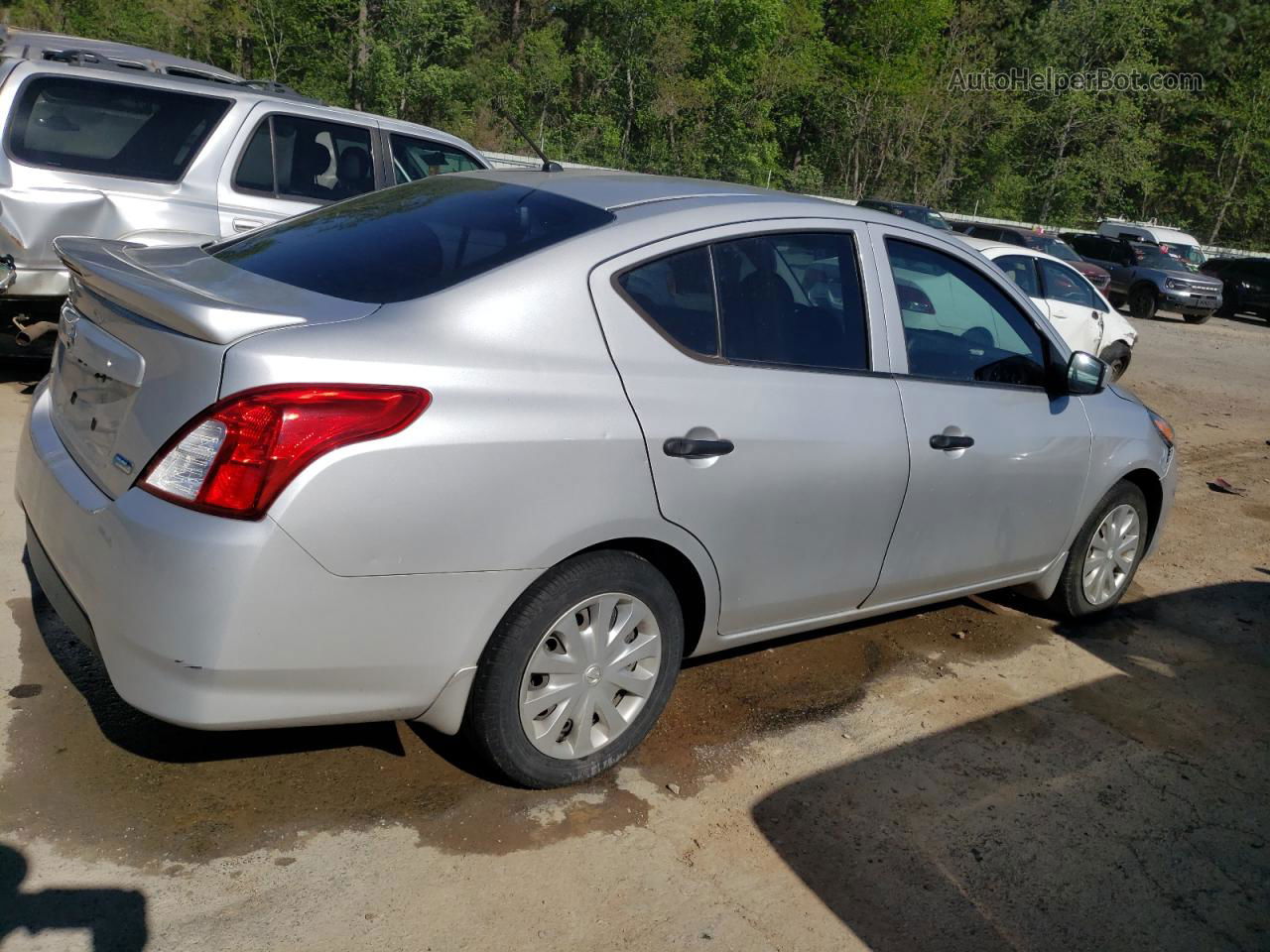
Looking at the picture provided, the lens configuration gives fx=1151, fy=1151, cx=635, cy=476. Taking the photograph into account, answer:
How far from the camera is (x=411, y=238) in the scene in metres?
3.44

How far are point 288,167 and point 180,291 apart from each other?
4.95 m

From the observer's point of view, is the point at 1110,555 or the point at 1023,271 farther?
the point at 1023,271

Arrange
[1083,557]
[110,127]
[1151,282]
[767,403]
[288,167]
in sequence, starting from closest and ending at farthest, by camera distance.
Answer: [767,403], [1083,557], [110,127], [288,167], [1151,282]

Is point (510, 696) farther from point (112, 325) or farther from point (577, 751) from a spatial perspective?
point (112, 325)

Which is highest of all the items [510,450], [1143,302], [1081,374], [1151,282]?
[1081,374]

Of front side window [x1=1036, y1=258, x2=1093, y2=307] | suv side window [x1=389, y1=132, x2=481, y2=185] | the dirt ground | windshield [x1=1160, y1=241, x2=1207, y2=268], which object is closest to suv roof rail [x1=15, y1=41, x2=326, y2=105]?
suv side window [x1=389, y1=132, x2=481, y2=185]

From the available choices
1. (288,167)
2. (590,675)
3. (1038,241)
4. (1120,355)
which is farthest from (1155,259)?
(590,675)

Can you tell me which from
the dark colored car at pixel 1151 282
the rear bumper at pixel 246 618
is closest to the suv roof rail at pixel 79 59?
the rear bumper at pixel 246 618

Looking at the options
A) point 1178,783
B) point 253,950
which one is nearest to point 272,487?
point 253,950

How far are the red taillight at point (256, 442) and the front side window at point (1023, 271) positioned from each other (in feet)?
33.4

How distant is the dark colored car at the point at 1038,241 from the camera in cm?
2148

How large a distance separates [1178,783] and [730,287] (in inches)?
89.1

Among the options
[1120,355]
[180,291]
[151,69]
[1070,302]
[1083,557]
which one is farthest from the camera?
[1070,302]

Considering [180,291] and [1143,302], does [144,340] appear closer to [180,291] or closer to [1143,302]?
[180,291]
